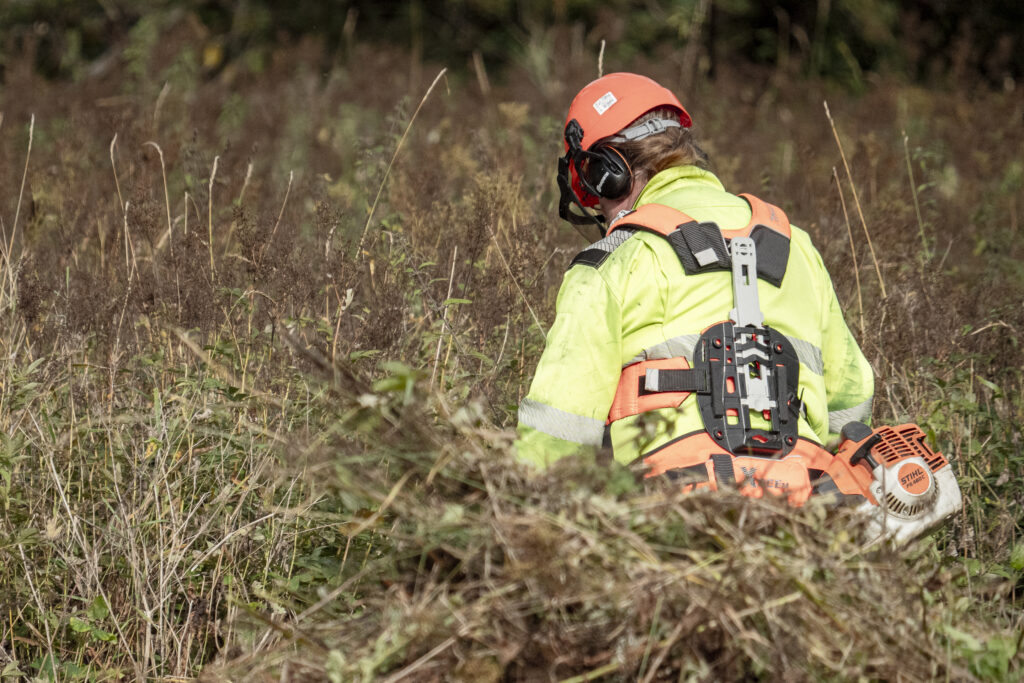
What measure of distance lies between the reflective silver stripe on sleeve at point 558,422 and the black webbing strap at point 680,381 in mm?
184

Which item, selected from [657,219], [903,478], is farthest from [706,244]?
[903,478]

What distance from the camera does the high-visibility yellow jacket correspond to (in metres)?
2.65

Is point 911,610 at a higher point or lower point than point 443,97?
higher

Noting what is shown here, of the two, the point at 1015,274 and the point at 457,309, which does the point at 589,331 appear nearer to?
the point at 457,309

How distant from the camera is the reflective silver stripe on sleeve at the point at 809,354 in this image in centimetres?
279

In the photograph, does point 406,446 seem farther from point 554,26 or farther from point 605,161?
point 554,26

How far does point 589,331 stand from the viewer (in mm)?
2670

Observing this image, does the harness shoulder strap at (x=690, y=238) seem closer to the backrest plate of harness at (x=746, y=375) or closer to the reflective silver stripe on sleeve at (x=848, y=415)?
the backrest plate of harness at (x=746, y=375)

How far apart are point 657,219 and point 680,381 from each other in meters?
0.46

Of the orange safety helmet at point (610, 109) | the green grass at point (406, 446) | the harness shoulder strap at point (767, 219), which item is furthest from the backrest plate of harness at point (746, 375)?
the orange safety helmet at point (610, 109)

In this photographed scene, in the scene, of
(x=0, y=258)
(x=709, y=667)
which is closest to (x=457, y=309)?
(x=0, y=258)

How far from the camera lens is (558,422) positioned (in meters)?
2.65

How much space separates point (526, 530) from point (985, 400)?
112 inches

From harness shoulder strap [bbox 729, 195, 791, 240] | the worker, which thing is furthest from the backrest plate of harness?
harness shoulder strap [bbox 729, 195, 791, 240]
